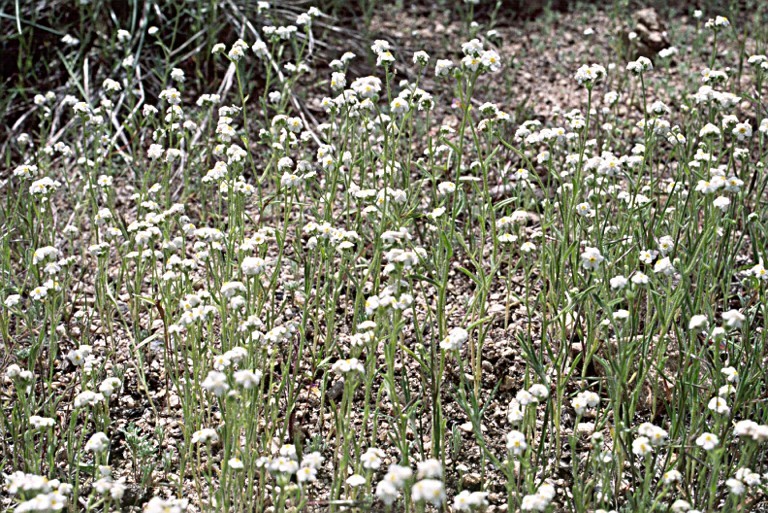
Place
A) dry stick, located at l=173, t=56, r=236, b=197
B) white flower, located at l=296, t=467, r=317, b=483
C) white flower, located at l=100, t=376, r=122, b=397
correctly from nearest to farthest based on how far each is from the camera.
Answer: white flower, located at l=296, t=467, r=317, b=483 → white flower, located at l=100, t=376, r=122, b=397 → dry stick, located at l=173, t=56, r=236, b=197

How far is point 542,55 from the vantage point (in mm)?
5785

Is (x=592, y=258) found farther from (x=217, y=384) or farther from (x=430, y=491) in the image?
(x=217, y=384)

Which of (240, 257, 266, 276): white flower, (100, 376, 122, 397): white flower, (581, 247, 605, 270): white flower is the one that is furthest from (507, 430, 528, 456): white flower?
(100, 376, 122, 397): white flower

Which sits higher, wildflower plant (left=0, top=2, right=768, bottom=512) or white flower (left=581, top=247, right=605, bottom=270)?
white flower (left=581, top=247, right=605, bottom=270)

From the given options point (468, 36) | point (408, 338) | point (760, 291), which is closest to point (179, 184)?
point (408, 338)

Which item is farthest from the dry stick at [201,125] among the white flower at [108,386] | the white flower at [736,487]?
the white flower at [736,487]

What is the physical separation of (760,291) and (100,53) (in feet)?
13.1

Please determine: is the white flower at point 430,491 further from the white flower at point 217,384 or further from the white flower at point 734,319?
the white flower at point 734,319

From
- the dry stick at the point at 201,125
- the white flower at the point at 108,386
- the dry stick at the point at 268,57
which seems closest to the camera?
the white flower at the point at 108,386

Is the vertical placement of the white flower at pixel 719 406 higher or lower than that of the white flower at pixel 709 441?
higher

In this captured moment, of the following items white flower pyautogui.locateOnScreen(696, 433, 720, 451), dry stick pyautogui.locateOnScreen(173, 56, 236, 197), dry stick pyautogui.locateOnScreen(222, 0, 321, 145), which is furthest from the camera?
dry stick pyautogui.locateOnScreen(222, 0, 321, 145)

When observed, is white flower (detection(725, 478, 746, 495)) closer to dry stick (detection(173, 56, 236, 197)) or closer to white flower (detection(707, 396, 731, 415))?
white flower (detection(707, 396, 731, 415))

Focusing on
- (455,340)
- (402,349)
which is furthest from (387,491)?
(402,349)

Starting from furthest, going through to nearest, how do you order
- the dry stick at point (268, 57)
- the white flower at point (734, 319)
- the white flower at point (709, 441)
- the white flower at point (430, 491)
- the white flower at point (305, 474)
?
the dry stick at point (268, 57)
the white flower at point (734, 319)
the white flower at point (709, 441)
the white flower at point (305, 474)
the white flower at point (430, 491)
